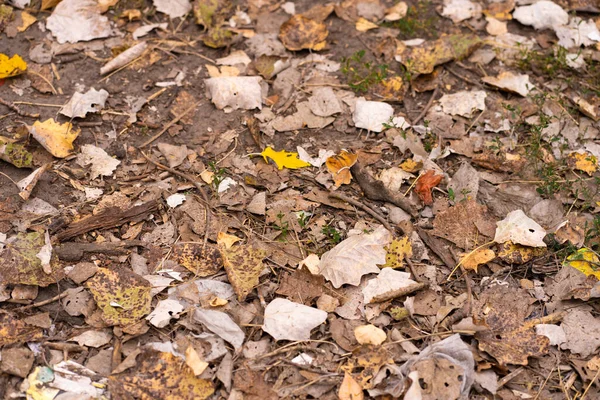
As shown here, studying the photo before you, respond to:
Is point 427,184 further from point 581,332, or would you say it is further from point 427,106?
point 581,332

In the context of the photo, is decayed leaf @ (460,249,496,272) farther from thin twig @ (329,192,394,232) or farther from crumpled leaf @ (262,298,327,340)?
crumpled leaf @ (262,298,327,340)

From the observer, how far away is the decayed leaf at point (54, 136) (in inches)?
125

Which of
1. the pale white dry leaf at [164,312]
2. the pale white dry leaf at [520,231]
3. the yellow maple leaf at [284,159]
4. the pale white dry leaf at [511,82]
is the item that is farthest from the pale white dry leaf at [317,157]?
the pale white dry leaf at [511,82]

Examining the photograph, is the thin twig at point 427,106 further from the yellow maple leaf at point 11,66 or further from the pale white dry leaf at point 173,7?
the yellow maple leaf at point 11,66

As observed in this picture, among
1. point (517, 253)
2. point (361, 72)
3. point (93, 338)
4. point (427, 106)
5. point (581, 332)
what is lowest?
point (581, 332)

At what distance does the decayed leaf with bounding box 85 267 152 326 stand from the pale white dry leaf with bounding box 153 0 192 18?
79.9 inches

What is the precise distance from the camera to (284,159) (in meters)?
3.26

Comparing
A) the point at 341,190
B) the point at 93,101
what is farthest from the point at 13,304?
the point at 341,190

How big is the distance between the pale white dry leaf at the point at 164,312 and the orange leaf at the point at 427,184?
1.34m

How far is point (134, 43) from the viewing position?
3.85m

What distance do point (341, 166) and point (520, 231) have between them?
95cm

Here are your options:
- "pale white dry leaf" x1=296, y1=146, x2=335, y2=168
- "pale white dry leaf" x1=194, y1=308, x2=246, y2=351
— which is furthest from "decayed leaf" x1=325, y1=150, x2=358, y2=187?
"pale white dry leaf" x1=194, y1=308, x2=246, y2=351

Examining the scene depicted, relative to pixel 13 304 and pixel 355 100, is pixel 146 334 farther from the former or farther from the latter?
A: pixel 355 100

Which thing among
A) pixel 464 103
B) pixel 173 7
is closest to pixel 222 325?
pixel 464 103
